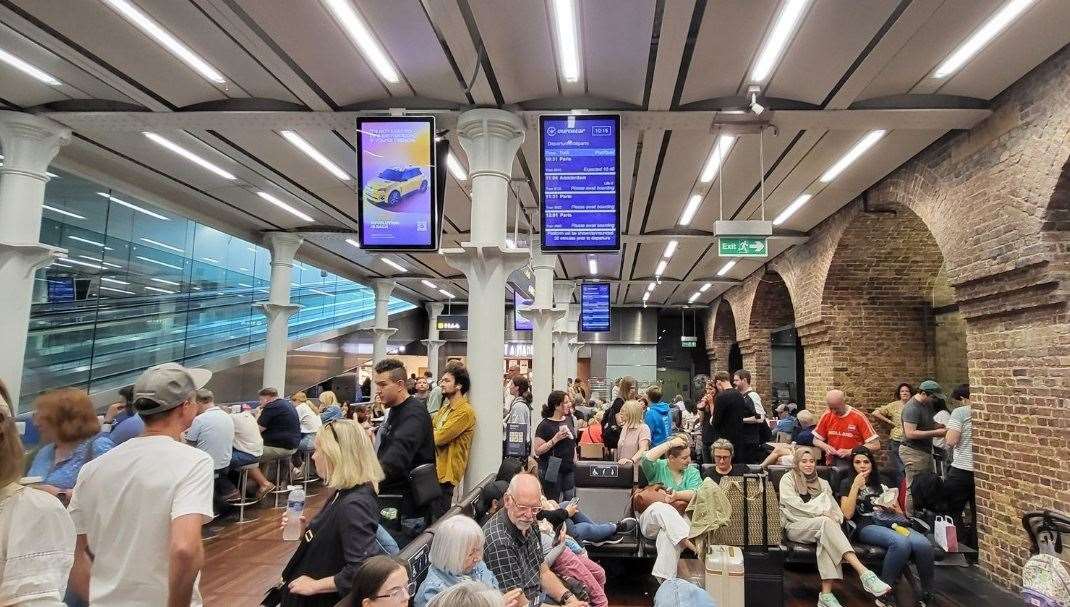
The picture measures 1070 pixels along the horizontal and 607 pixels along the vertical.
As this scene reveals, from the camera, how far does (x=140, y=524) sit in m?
1.88

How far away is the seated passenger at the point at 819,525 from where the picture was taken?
186 inches

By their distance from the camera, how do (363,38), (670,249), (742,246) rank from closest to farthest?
1. (363,38)
2. (742,246)
3. (670,249)

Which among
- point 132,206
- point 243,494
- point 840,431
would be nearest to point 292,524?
point 243,494

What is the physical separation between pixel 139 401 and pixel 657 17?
14.6 ft

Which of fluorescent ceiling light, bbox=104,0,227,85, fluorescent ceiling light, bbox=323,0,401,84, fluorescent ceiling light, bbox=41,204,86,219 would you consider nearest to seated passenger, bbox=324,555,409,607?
fluorescent ceiling light, bbox=323,0,401,84

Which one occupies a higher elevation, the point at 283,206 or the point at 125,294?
the point at 283,206

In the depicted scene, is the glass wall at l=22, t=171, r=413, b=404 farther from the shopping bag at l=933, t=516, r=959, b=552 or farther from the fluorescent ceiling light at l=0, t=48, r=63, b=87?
the shopping bag at l=933, t=516, r=959, b=552

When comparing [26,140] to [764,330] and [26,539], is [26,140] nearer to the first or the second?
[26,539]

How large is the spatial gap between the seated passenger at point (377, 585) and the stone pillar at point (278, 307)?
398 inches

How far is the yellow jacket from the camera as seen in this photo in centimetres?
464

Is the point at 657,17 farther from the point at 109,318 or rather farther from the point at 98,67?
the point at 109,318

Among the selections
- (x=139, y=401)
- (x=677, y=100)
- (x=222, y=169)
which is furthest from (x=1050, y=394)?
(x=222, y=169)

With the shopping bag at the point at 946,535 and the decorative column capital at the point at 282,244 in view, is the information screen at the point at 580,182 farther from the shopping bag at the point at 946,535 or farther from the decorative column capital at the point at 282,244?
the decorative column capital at the point at 282,244

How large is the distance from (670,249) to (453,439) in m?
9.22
